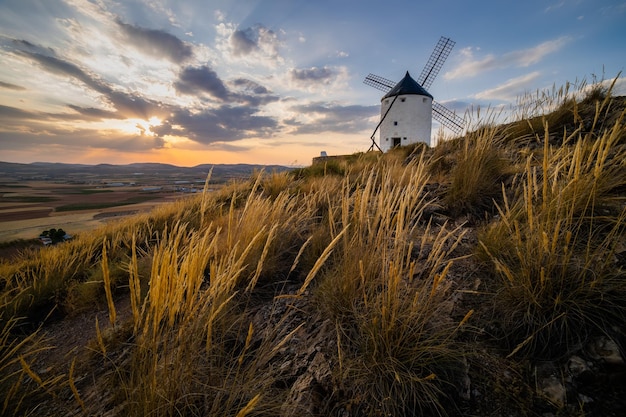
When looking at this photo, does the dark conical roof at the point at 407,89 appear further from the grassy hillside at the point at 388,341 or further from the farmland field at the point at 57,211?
the grassy hillside at the point at 388,341

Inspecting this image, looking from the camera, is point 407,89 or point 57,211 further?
point 57,211

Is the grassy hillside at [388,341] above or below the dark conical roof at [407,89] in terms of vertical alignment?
below

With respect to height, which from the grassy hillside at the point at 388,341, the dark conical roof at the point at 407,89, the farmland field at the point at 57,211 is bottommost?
the farmland field at the point at 57,211

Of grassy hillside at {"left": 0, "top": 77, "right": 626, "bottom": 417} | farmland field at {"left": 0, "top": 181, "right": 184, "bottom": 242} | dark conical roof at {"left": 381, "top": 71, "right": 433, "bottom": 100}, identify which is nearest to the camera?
grassy hillside at {"left": 0, "top": 77, "right": 626, "bottom": 417}

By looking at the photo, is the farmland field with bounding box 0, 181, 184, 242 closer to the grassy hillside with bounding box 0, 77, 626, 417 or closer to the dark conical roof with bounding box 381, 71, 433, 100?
the grassy hillside with bounding box 0, 77, 626, 417

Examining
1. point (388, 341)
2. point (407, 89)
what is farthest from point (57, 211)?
point (407, 89)

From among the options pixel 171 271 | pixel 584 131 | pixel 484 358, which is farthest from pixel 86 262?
pixel 584 131

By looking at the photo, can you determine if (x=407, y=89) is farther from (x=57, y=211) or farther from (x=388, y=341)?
(x=57, y=211)

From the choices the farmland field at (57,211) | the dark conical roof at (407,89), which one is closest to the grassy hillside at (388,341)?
the farmland field at (57,211)

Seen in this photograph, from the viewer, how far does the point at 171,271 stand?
1.29 m

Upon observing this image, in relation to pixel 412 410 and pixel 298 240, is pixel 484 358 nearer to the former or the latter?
pixel 412 410

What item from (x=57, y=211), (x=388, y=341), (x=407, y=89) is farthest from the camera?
(x=57, y=211)

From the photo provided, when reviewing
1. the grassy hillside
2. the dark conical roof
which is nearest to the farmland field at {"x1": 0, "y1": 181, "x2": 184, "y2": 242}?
the grassy hillside

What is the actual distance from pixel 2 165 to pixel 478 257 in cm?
15042
